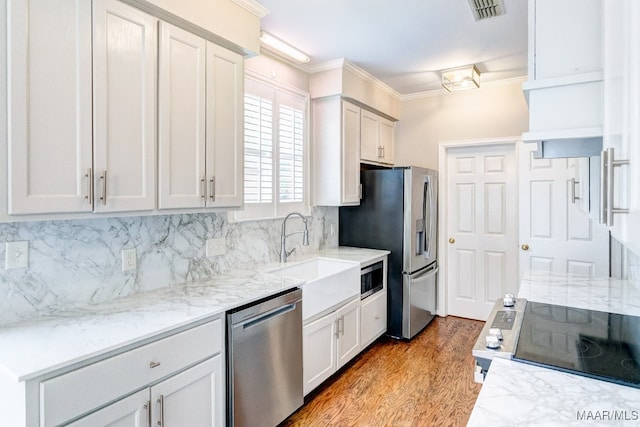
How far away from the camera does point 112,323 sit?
5.26 ft

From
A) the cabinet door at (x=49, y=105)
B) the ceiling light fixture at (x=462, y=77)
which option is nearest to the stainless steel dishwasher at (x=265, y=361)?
the cabinet door at (x=49, y=105)

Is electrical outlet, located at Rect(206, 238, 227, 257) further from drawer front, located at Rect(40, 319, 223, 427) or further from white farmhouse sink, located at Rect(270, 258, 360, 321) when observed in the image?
drawer front, located at Rect(40, 319, 223, 427)

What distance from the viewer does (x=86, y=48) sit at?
61.4 inches

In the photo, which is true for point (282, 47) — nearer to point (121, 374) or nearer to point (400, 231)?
point (400, 231)

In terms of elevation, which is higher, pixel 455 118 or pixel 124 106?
pixel 455 118

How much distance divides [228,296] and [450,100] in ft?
11.5

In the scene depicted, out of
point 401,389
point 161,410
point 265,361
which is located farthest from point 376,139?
point 161,410

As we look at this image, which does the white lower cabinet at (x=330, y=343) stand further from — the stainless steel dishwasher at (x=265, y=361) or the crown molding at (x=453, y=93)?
the crown molding at (x=453, y=93)

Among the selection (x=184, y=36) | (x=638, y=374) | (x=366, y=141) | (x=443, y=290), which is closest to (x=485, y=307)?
(x=443, y=290)

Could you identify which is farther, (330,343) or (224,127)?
(330,343)

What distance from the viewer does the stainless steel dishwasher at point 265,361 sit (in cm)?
189

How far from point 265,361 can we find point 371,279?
1593mm

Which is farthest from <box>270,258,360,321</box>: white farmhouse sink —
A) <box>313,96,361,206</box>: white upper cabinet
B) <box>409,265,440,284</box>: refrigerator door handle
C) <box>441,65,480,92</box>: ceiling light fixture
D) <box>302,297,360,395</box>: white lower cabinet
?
<box>441,65,480,92</box>: ceiling light fixture

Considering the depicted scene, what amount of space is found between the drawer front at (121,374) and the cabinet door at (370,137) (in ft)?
8.53
